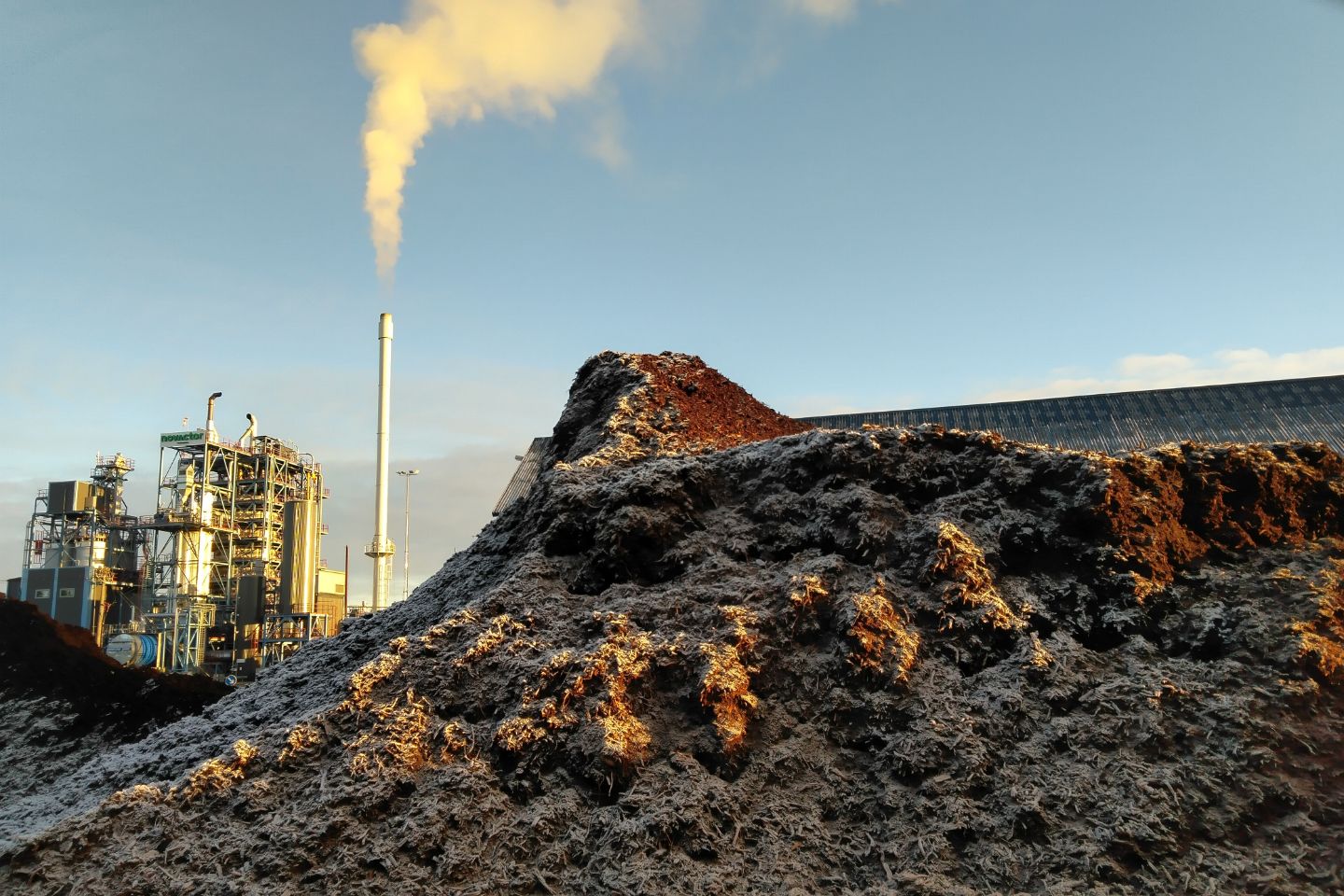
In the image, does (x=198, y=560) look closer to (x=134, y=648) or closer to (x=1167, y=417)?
(x=134, y=648)

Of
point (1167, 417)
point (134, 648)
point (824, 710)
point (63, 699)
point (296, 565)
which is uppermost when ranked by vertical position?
point (1167, 417)

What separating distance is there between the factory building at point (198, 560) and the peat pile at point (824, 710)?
1569 inches

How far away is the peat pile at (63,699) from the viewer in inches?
376

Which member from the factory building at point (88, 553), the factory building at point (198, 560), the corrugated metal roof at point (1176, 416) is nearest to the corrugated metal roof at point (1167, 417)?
the corrugated metal roof at point (1176, 416)

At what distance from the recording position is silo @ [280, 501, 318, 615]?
4297 centimetres

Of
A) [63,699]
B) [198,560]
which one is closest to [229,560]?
[198,560]

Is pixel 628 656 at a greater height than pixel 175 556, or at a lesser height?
lesser

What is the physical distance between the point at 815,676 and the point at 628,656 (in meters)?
1.15

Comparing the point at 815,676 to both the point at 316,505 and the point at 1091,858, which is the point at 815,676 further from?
the point at 316,505

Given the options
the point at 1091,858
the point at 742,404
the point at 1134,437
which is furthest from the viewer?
the point at 1134,437

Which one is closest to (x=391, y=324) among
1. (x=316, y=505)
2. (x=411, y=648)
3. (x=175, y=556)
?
(x=316, y=505)

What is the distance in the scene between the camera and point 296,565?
1695 inches

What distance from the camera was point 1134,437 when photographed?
28.2m

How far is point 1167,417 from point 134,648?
42.0 metres
